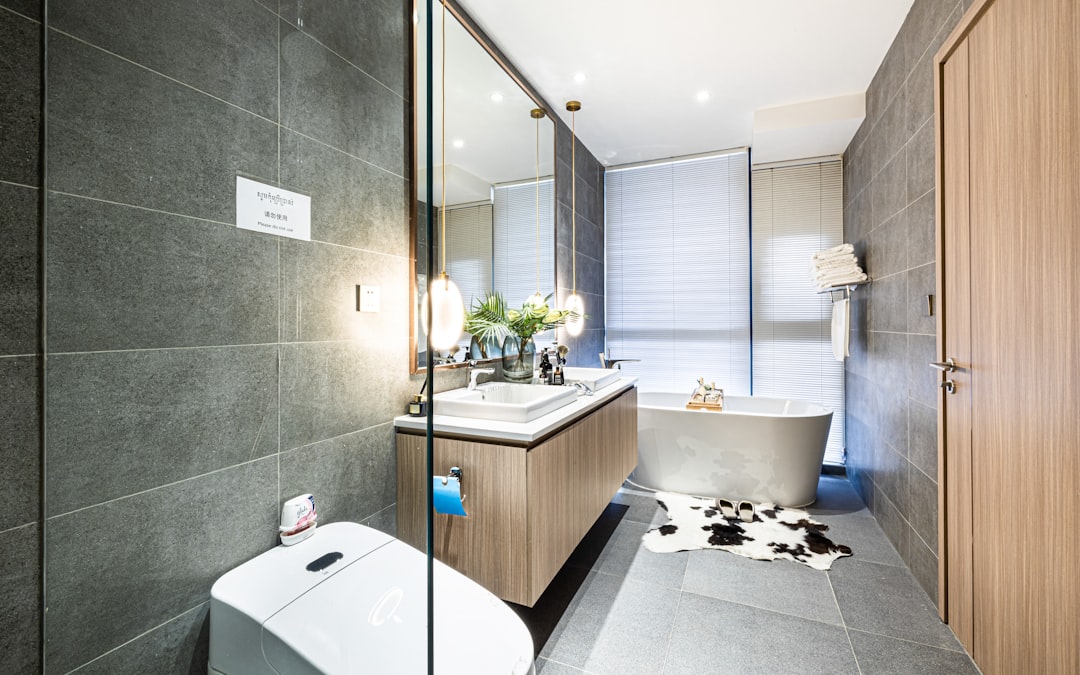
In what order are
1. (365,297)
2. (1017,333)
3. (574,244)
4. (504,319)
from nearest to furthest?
(365,297) → (1017,333) → (504,319) → (574,244)

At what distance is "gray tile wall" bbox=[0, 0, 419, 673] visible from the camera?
342 millimetres

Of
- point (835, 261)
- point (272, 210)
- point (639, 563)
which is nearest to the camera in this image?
point (272, 210)

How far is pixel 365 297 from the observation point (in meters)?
0.59

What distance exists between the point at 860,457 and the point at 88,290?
11.6 feet

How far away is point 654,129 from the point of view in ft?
10.3

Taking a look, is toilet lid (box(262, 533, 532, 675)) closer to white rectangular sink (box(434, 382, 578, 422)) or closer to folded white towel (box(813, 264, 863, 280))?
white rectangular sink (box(434, 382, 578, 422))

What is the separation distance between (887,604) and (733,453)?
3.49 feet

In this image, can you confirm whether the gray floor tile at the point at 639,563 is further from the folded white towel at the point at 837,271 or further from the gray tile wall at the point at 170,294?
the folded white towel at the point at 837,271

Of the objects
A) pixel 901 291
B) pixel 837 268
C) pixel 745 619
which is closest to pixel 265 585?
pixel 745 619

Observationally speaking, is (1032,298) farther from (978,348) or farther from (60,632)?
(60,632)

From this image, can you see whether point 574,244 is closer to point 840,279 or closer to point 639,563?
point 840,279

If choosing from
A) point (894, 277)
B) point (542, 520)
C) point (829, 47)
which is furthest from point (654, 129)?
point (542, 520)

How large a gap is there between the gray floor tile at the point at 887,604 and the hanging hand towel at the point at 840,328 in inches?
52.5

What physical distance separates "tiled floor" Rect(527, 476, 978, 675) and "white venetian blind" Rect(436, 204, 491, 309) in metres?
1.22
